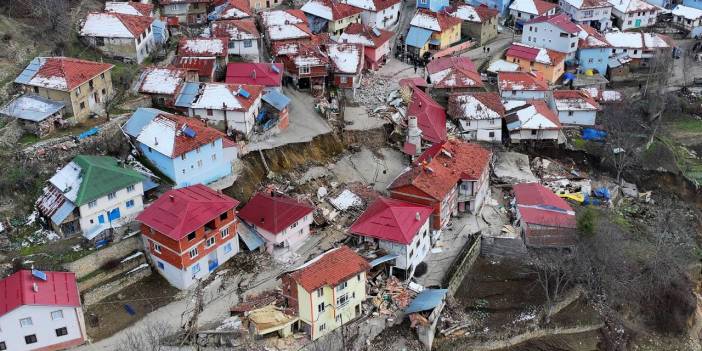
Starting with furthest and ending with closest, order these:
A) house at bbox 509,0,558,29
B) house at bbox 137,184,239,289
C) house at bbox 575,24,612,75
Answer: house at bbox 509,0,558,29 < house at bbox 575,24,612,75 < house at bbox 137,184,239,289

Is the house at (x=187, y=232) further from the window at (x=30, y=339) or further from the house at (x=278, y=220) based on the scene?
the window at (x=30, y=339)

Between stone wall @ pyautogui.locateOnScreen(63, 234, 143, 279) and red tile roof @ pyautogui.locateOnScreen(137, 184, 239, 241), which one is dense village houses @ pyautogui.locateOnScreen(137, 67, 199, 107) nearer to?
red tile roof @ pyautogui.locateOnScreen(137, 184, 239, 241)

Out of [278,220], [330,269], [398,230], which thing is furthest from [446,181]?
[330,269]

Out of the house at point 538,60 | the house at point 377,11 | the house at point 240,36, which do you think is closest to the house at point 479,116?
the house at point 538,60

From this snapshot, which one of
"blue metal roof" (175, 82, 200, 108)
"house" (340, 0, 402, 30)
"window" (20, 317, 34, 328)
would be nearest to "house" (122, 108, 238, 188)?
"blue metal roof" (175, 82, 200, 108)

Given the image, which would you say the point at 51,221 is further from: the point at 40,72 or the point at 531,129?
the point at 531,129

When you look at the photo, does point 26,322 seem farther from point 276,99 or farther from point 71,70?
point 276,99
